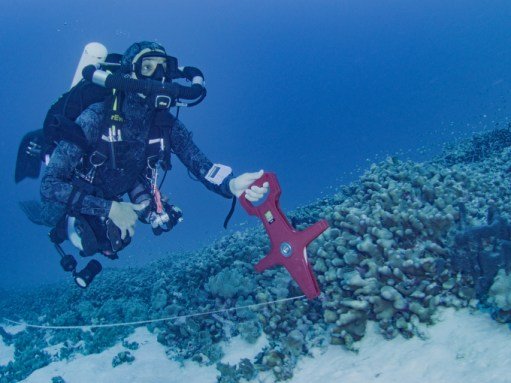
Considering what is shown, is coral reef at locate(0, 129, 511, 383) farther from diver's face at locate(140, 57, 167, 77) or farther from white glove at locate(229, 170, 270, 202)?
diver's face at locate(140, 57, 167, 77)

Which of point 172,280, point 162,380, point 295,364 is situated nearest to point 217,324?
point 162,380

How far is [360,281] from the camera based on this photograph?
3738 millimetres

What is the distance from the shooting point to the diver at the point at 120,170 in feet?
15.4

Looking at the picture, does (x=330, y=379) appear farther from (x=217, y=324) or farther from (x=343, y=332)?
(x=217, y=324)

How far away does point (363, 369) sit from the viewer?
348cm

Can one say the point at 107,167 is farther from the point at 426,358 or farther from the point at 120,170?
the point at 426,358

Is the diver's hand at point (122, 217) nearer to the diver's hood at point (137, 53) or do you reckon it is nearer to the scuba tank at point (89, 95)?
the scuba tank at point (89, 95)

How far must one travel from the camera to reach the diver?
4.68 metres

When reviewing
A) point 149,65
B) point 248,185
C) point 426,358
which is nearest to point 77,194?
point 149,65

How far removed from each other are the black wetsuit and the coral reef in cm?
156

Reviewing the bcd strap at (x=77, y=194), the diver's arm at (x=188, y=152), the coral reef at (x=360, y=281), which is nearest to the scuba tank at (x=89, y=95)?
the bcd strap at (x=77, y=194)

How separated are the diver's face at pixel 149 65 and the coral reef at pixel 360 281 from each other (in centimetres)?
272

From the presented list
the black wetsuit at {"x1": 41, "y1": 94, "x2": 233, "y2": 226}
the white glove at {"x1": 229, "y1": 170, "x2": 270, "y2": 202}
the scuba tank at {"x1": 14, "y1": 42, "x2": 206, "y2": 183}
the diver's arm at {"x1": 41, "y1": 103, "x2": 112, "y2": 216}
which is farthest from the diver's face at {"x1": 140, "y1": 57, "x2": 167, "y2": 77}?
the white glove at {"x1": 229, "y1": 170, "x2": 270, "y2": 202}

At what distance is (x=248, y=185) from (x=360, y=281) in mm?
1654
